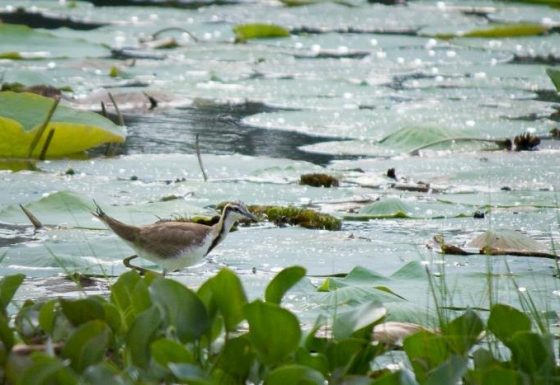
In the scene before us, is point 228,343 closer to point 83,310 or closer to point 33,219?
point 83,310

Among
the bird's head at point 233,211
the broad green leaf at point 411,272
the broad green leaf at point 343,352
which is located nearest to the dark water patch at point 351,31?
the bird's head at point 233,211

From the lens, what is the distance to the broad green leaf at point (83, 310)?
2.93 m

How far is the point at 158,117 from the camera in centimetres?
784

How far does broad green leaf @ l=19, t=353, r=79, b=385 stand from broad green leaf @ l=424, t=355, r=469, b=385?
27.9 inches

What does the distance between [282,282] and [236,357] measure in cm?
21

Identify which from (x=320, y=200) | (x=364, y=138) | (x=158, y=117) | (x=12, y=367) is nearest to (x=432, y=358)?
(x=12, y=367)

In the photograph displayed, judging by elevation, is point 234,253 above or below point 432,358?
below

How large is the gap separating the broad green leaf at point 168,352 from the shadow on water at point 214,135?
3846mm

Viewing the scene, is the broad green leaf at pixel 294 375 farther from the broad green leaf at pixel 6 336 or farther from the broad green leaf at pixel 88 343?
the broad green leaf at pixel 6 336

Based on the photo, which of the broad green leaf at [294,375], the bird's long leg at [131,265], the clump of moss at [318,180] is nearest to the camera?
the broad green leaf at [294,375]

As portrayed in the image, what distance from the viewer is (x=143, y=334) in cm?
283

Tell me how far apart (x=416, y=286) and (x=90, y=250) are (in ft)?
3.59

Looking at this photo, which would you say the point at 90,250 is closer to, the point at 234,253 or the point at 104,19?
the point at 234,253

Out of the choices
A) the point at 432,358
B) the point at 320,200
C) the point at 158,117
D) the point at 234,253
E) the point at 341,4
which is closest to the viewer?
the point at 432,358
